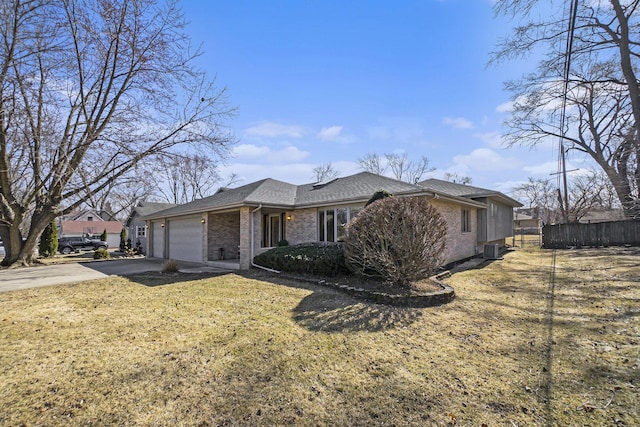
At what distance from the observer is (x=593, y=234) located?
19.2 meters

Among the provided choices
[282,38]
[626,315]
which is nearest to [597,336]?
[626,315]

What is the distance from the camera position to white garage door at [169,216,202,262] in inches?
589

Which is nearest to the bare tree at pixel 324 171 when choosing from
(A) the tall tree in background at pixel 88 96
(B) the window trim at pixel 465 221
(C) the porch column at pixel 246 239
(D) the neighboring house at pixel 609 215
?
(D) the neighboring house at pixel 609 215

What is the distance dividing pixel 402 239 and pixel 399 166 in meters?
39.4

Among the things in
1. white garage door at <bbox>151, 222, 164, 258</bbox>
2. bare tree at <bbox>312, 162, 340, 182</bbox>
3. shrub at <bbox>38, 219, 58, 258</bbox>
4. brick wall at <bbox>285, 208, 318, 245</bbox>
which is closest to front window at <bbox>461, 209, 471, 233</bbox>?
brick wall at <bbox>285, 208, 318, 245</bbox>

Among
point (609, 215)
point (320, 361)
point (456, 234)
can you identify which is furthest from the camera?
point (609, 215)

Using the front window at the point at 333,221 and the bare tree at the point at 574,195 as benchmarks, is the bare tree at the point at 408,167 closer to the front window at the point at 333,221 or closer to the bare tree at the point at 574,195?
the bare tree at the point at 574,195

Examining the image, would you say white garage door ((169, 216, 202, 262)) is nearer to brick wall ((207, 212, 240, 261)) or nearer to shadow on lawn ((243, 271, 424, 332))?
brick wall ((207, 212, 240, 261))

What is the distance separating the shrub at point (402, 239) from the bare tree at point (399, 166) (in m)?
37.3

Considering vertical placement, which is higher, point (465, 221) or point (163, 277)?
point (465, 221)

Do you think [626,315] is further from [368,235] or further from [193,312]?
[193,312]

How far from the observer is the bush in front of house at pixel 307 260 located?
9109mm

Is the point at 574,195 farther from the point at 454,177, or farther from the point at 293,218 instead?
the point at 293,218

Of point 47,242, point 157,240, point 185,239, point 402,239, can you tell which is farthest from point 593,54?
point 47,242
